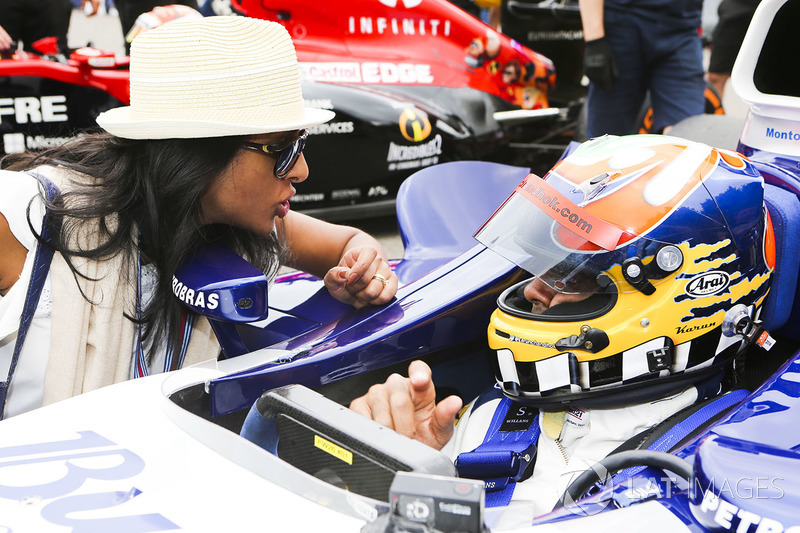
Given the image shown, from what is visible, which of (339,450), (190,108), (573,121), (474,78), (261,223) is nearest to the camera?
(339,450)

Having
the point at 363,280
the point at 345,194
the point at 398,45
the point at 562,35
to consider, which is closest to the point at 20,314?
the point at 363,280

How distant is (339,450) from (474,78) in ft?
13.3

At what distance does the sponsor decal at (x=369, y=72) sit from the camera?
446cm

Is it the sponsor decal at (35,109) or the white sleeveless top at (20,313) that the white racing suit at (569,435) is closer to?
the white sleeveless top at (20,313)

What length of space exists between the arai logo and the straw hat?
0.91 m

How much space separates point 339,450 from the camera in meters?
1.20

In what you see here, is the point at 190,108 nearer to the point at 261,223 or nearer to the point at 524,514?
the point at 261,223

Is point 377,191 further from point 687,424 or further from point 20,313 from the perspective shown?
point 687,424

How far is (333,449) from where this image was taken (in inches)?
47.7

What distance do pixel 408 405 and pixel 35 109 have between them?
308 centimetres

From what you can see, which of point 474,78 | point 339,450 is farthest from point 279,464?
point 474,78

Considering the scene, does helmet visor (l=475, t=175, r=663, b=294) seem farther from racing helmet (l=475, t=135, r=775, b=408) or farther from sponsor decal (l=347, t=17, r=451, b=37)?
sponsor decal (l=347, t=17, r=451, b=37)

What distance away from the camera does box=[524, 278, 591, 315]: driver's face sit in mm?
1787

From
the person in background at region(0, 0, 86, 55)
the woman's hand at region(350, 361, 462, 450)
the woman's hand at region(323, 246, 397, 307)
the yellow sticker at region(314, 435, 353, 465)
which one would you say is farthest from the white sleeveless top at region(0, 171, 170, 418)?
the person in background at region(0, 0, 86, 55)
